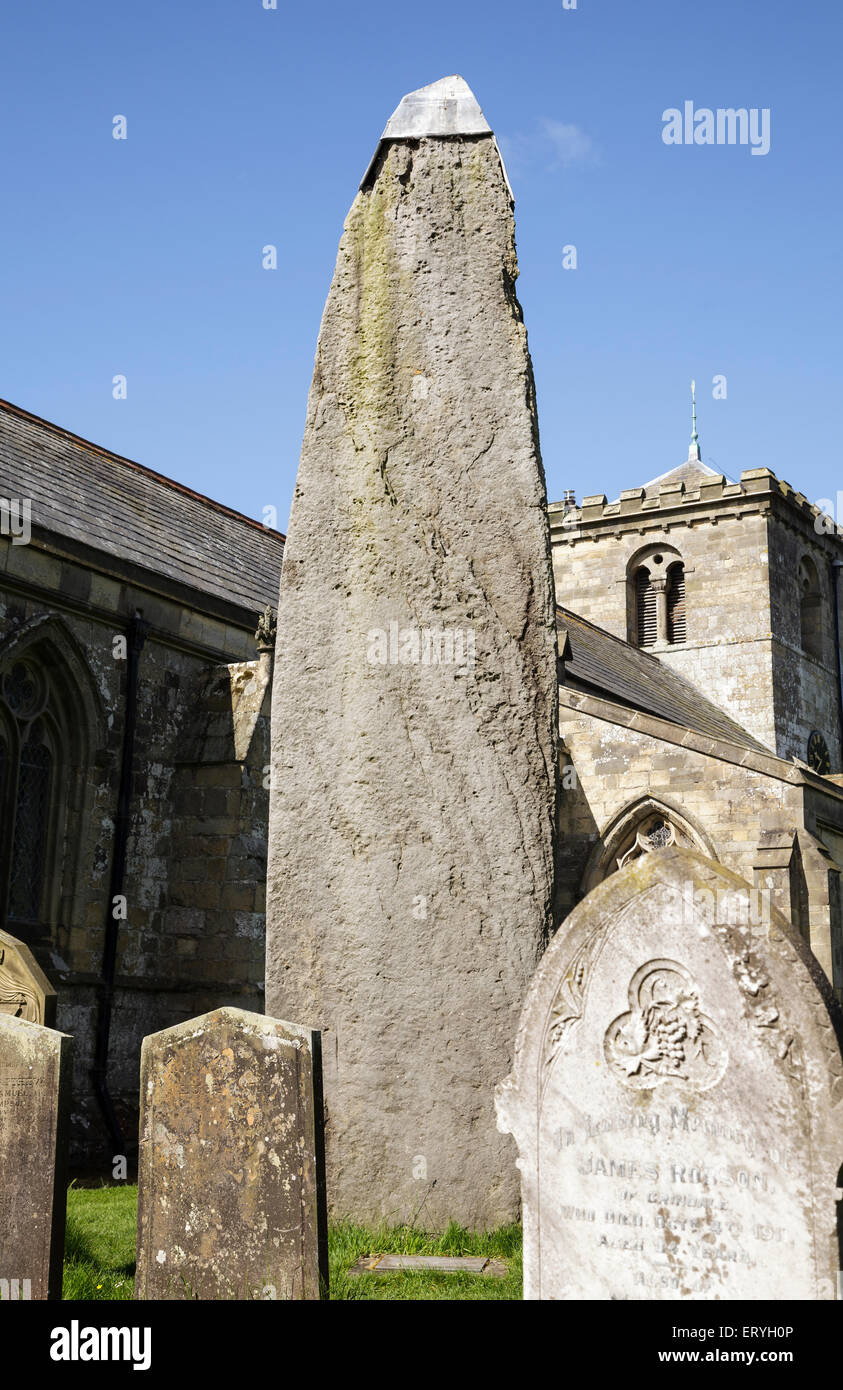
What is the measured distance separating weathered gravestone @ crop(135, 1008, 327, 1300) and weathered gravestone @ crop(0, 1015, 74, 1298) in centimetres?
29

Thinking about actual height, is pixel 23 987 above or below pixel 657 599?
below

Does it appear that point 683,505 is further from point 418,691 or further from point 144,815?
point 418,691

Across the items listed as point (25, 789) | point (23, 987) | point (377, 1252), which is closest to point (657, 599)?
point (25, 789)

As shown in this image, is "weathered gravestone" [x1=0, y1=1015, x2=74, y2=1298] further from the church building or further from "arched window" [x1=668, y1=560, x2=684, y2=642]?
"arched window" [x1=668, y1=560, x2=684, y2=642]

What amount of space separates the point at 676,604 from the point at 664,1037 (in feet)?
98.7

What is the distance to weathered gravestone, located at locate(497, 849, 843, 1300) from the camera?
12.3ft

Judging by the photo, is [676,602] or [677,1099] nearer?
[677,1099]

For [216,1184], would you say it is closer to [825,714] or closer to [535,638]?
[535,638]

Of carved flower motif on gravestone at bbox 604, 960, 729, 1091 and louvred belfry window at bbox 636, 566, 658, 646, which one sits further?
louvred belfry window at bbox 636, 566, 658, 646

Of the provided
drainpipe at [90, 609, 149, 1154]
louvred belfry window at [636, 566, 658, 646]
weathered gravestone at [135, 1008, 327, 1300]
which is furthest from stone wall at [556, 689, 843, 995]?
louvred belfry window at [636, 566, 658, 646]

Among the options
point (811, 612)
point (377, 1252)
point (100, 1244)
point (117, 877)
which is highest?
point (811, 612)

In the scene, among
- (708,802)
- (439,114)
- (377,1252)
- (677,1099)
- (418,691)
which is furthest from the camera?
(708,802)

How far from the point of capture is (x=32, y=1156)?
4.70 metres
